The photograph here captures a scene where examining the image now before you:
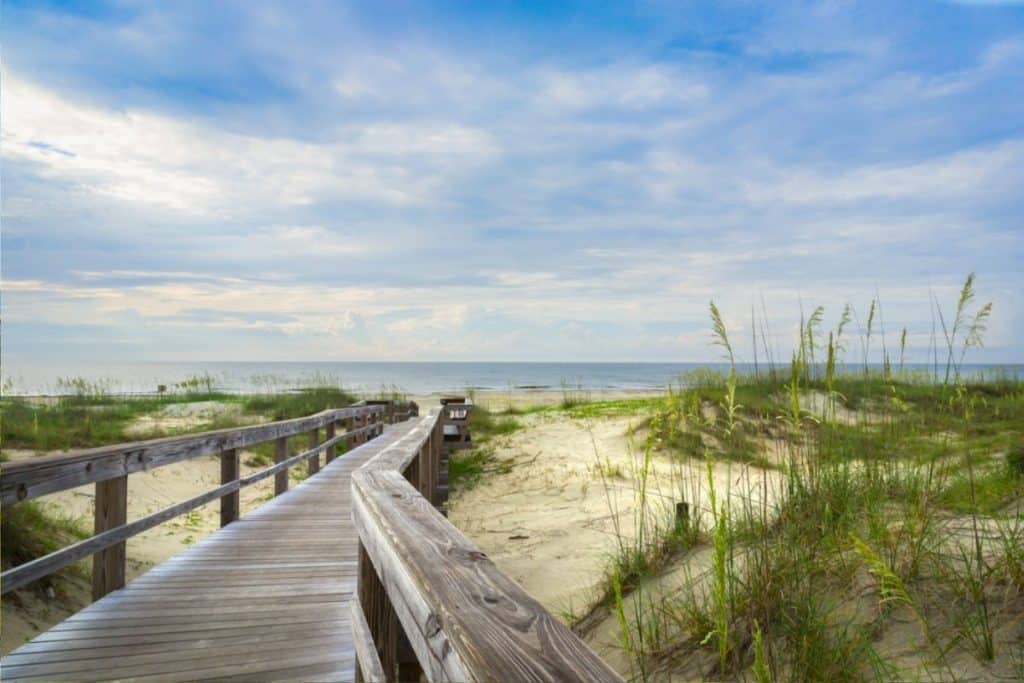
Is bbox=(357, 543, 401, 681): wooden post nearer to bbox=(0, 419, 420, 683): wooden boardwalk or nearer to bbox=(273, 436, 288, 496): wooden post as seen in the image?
bbox=(0, 419, 420, 683): wooden boardwalk

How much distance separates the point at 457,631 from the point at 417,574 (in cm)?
32

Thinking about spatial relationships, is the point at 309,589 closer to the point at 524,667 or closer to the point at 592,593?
the point at 592,593

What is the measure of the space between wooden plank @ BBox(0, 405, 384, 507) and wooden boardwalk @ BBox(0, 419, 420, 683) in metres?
0.70

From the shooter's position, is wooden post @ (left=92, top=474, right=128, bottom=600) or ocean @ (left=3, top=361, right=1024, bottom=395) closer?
wooden post @ (left=92, top=474, right=128, bottom=600)

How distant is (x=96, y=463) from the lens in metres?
3.62

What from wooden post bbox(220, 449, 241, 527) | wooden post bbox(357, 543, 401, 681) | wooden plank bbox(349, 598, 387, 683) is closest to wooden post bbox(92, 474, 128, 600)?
wooden post bbox(220, 449, 241, 527)

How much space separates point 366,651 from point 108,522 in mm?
2733

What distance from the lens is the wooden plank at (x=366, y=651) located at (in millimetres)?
1798

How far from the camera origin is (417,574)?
138cm

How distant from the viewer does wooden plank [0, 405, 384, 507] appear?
9.98 ft

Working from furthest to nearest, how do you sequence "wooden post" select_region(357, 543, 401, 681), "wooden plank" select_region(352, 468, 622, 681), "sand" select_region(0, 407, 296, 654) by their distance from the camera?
"sand" select_region(0, 407, 296, 654) < "wooden post" select_region(357, 543, 401, 681) < "wooden plank" select_region(352, 468, 622, 681)

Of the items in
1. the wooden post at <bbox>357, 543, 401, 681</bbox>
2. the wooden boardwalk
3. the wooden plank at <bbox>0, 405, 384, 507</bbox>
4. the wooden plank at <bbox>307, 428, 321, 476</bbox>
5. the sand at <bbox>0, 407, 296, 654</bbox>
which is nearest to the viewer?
the wooden post at <bbox>357, 543, 401, 681</bbox>

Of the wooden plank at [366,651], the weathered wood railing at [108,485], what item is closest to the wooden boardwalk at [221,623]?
the weathered wood railing at [108,485]

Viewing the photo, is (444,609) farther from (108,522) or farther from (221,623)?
(108,522)
